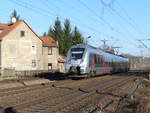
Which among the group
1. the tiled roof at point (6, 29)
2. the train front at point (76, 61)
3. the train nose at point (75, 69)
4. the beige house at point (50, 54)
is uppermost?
the tiled roof at point (6, 29)

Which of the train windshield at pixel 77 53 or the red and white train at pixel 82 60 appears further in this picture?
the train windshield at pixel 77 53

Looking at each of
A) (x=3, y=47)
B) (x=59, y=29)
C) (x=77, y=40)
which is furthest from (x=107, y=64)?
(x=59, y=29)

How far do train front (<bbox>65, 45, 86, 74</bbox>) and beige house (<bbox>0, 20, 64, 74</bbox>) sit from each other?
2615 cm

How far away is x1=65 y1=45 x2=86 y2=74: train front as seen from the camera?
3020 centimetres

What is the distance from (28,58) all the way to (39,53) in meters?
2.73

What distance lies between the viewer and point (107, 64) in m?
41.5

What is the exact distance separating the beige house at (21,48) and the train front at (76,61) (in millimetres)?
26151

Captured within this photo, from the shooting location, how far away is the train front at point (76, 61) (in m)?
30.2

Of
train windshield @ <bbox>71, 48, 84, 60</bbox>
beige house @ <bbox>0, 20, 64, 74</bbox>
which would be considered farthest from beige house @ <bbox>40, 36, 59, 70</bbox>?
train windshield @ <bbox>71, 48, 84, 60</bbox>

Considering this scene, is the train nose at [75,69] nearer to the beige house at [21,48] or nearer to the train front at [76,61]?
the train front at [76,61]

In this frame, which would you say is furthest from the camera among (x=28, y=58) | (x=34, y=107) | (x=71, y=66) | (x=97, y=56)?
(x=28, y=58)

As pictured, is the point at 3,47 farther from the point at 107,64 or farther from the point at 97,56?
the point at 97,56

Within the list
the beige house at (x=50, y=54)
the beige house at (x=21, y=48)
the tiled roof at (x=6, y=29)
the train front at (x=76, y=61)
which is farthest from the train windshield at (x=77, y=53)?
the beige house at (x=50, y=54)

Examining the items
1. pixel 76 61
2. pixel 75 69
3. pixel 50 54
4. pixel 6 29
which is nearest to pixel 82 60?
pixel 76 61
